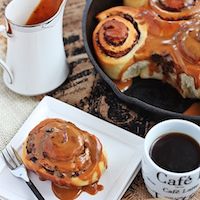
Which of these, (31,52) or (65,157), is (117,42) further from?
(65,157)

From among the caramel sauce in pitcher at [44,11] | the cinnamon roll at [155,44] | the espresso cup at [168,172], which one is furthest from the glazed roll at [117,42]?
the espresso cup at [168,172]

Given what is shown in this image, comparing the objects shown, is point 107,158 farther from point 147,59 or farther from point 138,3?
point 138,3

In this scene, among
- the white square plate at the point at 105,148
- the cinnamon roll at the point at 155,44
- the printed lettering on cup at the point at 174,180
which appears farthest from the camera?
the cinnamon roll at the point at 155,44

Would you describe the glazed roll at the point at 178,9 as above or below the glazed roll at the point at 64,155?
above

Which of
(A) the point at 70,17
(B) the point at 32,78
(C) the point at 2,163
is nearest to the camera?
(C) the point at 2,163

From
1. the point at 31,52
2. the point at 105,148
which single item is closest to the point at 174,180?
the point at 105,148

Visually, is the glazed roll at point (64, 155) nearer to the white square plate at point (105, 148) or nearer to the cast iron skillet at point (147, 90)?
the white square plate at point (105, 148)

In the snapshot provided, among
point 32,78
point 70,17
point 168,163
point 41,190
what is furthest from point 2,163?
point 70,17
